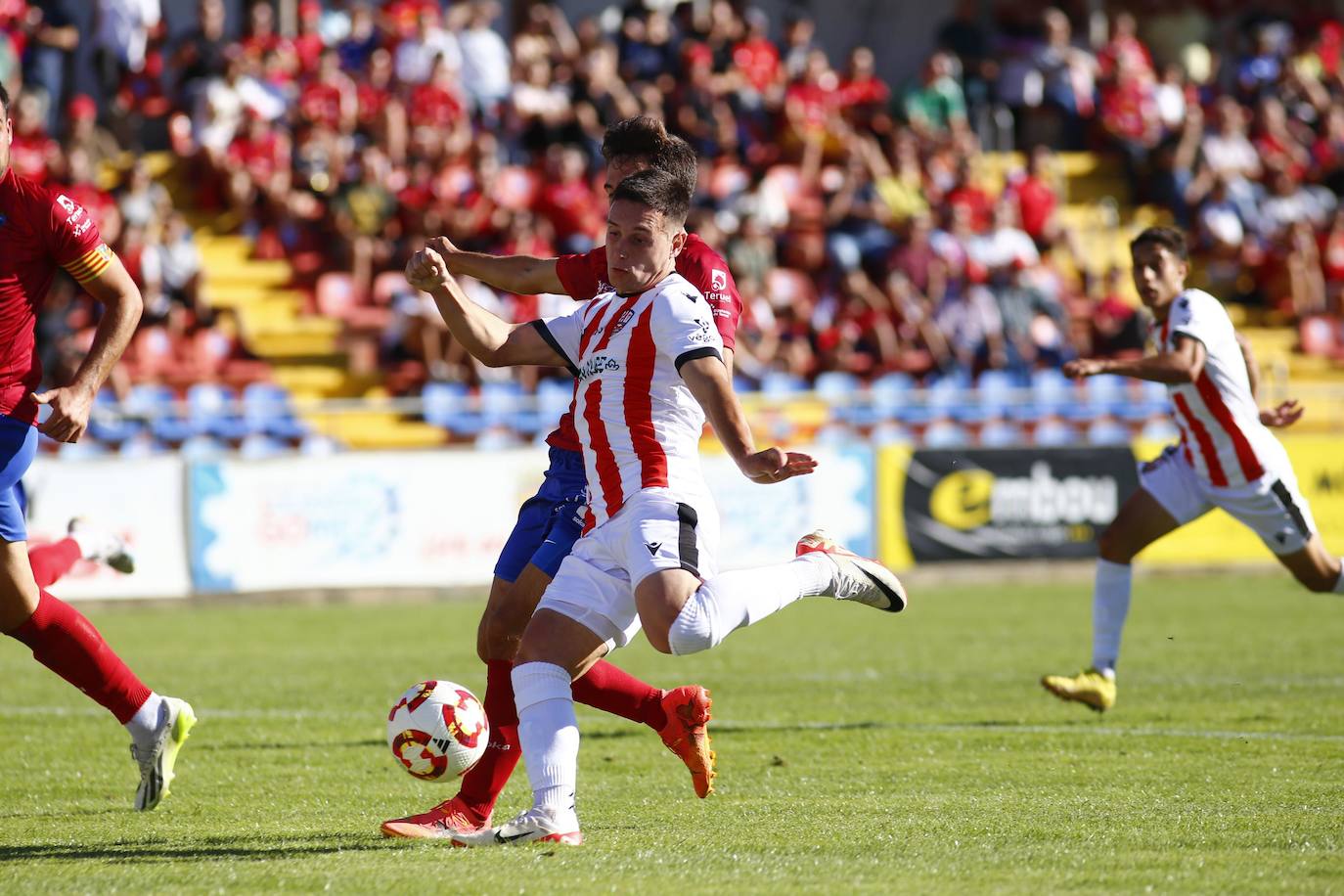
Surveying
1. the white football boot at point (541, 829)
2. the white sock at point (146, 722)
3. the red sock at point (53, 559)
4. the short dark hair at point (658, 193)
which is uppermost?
the short dark hair at point (658, 193)

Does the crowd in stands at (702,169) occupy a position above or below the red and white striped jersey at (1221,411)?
above

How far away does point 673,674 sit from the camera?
10.7 meters

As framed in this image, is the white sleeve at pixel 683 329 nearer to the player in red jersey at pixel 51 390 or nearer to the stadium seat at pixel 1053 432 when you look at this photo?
the player in red jersey at pixel 51 390

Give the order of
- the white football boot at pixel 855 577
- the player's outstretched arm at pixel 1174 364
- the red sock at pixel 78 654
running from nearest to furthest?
the white football boot at pixel 855 577 < the red sock at pixel 78 654 < the player's outstretched arm at pixel 1174 364

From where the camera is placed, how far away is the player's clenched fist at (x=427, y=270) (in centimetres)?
553

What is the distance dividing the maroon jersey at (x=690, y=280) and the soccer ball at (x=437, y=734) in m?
0.96

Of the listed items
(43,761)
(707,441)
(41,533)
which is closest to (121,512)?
(41,533)

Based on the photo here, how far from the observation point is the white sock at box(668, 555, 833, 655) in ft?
16.8

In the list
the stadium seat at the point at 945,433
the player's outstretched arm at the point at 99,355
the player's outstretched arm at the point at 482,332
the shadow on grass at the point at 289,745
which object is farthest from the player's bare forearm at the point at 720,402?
the stadium seat at the point at 945,433

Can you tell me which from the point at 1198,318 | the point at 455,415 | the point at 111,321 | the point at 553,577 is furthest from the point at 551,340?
the point at 455,415

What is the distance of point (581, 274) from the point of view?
21.0ft

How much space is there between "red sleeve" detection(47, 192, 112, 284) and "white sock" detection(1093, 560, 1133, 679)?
5250 millimetres

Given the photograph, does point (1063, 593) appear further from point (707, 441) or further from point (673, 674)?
point (673, 674)

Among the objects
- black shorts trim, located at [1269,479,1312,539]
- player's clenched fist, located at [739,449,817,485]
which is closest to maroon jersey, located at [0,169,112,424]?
player's clenched fist, located at [739,449,817,485]
